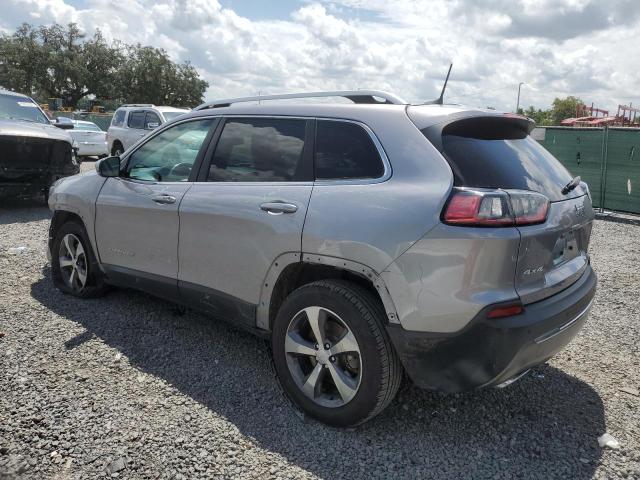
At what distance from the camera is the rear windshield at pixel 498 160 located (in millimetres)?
2698

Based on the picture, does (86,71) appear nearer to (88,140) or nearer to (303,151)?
(88,140)

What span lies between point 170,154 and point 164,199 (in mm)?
451

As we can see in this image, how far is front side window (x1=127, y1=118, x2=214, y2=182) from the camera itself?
3.93 m

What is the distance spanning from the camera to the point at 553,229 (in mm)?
2746

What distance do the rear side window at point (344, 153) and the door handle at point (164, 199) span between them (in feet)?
4.04

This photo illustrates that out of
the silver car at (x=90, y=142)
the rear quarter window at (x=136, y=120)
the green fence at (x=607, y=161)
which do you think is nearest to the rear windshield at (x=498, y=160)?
the green fence at (x=607, y=161)

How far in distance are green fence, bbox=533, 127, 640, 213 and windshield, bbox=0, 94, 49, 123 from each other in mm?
9401

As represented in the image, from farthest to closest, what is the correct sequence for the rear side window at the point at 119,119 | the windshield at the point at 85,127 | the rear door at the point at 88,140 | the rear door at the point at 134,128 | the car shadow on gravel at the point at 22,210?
1. the windshield at the point at 85,127
2. the rear door at the point at 88,140
3. the rear side window at the point at 119,119
4. the rear door at the point at 134,128
5. the car shadow on gravel at the point at 22,210

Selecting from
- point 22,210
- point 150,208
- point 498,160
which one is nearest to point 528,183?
point 498,160

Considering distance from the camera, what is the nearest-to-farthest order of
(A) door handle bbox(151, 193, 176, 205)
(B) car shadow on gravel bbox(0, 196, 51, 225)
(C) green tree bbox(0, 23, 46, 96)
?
(A) door handle bbox(151, 193, 176, 205) < (B) car shadow on gravel bbox(0, 196, 51, 225) < (C) green tree bbox(0, 23, 46, 96)

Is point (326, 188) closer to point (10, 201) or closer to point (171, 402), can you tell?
point (171, 402)

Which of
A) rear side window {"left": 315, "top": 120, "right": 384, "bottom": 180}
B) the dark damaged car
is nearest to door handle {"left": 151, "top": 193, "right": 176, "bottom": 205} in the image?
rear side window {"left": 315, "top": 120, "right": 384, "bottom": 180}

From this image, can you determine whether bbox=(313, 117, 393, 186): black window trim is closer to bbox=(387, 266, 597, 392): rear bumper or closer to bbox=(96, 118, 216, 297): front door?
bbox=(387, 266, 597, 392): rear bumper

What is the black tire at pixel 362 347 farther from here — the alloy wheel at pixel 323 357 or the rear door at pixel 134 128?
the rear door at pixel 134 128
